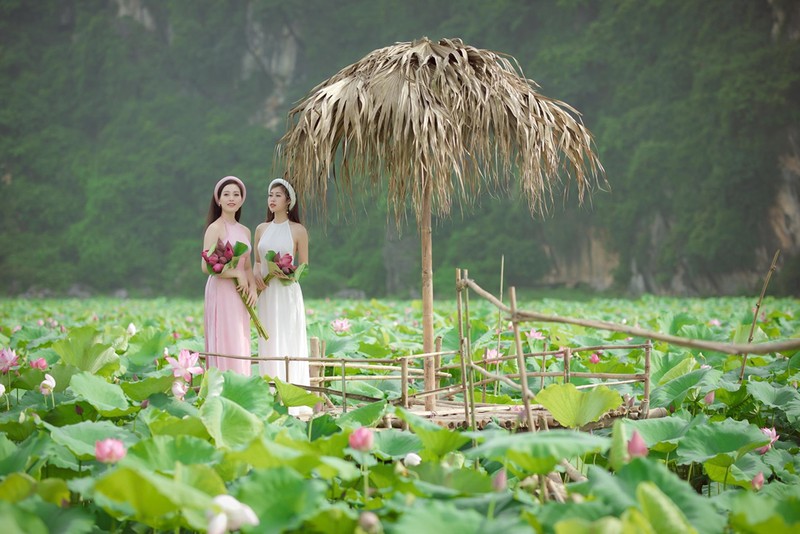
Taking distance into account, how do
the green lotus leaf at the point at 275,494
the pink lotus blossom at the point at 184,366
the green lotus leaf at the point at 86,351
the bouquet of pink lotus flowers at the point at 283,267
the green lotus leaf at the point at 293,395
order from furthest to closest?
the bouquet of pink lotus flowers at the point at 283,267, the green lotus leaf at the point at 86,351, the pink lotus blossom at the point at 184,366, the green lotus leaf at the point at 293,395, the green lotus leaf at the point at 275,494

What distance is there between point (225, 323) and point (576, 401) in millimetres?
1381

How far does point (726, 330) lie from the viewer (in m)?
4.79

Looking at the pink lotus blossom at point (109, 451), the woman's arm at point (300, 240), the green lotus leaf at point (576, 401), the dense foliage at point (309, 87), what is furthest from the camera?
the dense foliage at point (309, 87)

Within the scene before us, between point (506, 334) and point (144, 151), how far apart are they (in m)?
23.9

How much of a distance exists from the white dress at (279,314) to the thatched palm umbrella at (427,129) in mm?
285

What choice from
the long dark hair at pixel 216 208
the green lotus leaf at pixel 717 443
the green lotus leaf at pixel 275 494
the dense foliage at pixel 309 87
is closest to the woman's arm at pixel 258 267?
the long dark hair at pixel 216 208

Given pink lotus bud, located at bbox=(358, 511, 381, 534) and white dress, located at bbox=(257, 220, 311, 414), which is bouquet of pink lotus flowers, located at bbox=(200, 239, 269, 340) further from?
pink lotus bud, located at bbox=(358, 511, 381, 534)

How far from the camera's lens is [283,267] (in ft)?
10.1

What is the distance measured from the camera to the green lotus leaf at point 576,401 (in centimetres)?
204

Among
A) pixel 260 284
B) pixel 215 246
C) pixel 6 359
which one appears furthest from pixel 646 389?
pixel 6 359

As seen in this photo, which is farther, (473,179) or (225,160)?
(225,160)

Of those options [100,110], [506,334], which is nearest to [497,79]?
[506,334]

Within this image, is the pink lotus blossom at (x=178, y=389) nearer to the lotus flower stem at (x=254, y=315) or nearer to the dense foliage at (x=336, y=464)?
the dense foliage at (x=336, y=464)

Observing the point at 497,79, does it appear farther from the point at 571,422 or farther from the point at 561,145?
the point at 571,422
